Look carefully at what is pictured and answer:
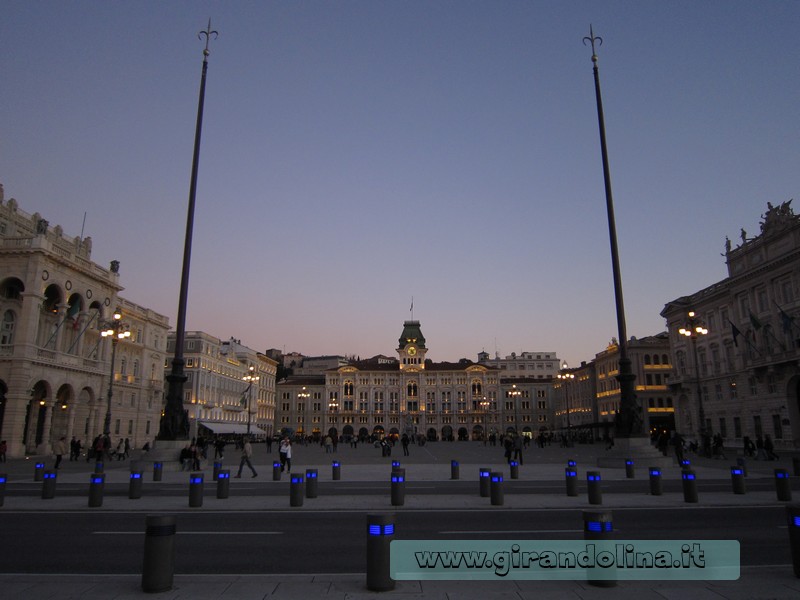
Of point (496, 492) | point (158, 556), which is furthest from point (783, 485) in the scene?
point (158, 556)

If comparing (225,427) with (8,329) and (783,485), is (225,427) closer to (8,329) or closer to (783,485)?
(8,329)

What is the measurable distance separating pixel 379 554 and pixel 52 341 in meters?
54.8

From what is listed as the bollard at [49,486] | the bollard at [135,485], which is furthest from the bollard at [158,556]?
the bollard at [49,486]

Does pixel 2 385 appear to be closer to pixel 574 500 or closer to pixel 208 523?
pixel 208 523

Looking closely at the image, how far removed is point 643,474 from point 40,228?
54819 millimetres

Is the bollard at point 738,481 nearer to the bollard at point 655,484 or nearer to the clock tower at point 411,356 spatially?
the bollard at point 655,484

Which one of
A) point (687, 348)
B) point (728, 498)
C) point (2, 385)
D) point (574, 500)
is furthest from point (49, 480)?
point (687, 348)

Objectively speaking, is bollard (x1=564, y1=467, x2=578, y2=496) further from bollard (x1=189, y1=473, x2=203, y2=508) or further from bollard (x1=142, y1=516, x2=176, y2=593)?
bollard (x1=142, y1=516, x2=176, y2=593)

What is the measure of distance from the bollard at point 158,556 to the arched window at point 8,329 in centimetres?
4914

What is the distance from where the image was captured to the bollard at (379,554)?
7258 mm

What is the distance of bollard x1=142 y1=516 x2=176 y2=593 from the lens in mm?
7301

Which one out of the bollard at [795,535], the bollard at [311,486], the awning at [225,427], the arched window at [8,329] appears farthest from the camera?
the awning at [225,427]

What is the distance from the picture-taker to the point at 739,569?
8.16m

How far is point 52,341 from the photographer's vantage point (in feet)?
169
